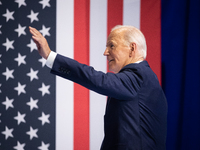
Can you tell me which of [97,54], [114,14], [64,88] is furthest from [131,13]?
[64,88]

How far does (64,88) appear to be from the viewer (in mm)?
1806

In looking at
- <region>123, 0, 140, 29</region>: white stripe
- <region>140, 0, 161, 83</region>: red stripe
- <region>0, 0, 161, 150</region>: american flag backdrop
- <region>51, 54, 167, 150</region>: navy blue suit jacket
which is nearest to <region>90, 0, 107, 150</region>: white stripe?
<region>0, 0, 161, 150</region>: american flag backdrop

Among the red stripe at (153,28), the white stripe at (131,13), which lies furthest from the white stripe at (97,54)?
the red stripe at (153,28)

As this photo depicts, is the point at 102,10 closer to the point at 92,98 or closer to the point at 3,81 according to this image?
the point at 92,98

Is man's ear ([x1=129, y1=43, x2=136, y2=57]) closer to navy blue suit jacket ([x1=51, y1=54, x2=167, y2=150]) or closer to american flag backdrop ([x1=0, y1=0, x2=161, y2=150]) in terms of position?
navy blue suit jacket ([x1=51, y1=54, x2=167, y2=150])

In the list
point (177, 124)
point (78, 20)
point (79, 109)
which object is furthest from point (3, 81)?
point (177, 124)

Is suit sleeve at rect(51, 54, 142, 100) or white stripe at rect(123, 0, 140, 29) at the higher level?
white stripe at rect(123, 0, 140, 29)

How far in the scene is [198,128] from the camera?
5.21 ft

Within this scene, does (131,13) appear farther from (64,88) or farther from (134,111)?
(134,111)

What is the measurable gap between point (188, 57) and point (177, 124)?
0.62m

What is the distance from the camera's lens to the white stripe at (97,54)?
179 cm

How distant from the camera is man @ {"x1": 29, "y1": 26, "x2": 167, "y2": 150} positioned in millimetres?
715

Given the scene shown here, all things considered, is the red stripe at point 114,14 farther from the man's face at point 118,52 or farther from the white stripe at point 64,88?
the man's face at point 118,52

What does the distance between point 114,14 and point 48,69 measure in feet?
2.88
